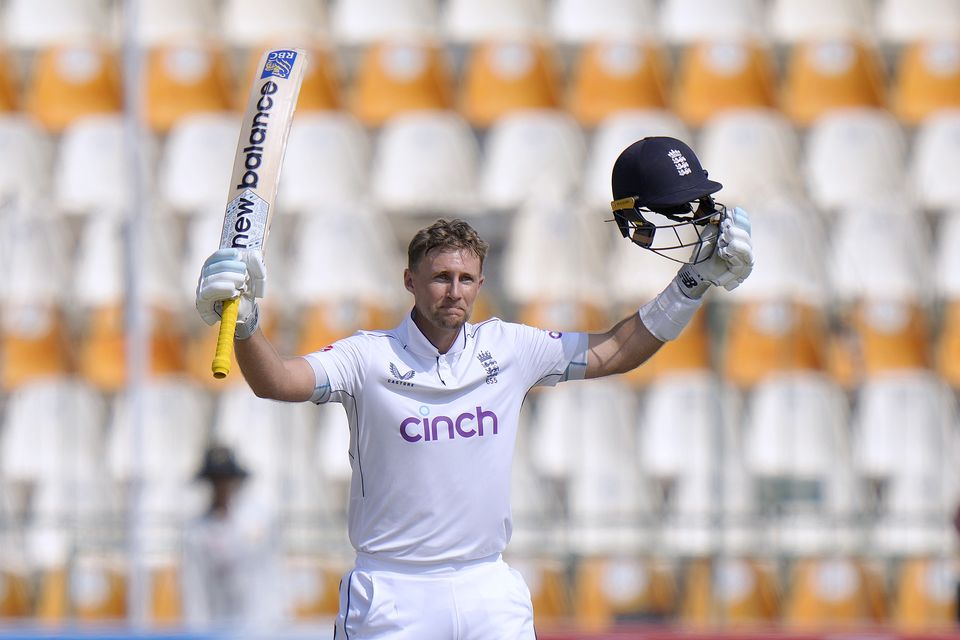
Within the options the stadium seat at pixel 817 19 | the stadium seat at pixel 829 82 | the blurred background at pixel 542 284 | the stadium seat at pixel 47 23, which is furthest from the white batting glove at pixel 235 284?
the stadium seat at pixel 47 23

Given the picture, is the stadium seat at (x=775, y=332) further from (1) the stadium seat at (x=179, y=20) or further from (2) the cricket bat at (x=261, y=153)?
(2) the cricket bat at (x=261, y=153)

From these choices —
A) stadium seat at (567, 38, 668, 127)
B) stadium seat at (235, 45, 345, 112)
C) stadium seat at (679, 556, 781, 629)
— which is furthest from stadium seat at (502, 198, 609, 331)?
stadium seat at (235, 45, 345, 112)

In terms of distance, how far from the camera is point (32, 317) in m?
8.93

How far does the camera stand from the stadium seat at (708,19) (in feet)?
34.9

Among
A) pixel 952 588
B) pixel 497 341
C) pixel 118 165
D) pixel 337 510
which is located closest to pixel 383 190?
pixel 118 165

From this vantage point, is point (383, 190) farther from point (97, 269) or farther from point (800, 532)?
point (800, 532)

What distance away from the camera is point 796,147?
32.7ft

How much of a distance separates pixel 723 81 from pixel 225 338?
737 cm

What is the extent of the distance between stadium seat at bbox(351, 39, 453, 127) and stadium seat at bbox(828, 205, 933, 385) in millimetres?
2856

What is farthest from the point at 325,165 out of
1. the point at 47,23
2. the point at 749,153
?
the point at 749,153

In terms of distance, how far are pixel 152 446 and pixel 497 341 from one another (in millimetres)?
5125

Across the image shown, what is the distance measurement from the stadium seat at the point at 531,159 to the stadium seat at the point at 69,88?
9.05 ft

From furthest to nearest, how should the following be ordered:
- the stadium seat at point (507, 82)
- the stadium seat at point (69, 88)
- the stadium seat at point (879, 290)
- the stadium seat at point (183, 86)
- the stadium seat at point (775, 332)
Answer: the stadium seat at point (69, 88), the stadium seat at point (183, 86), the stadium seat at point (507, 82), the stadium seat at point (879, 290), the stadium seat at point (775, 332)

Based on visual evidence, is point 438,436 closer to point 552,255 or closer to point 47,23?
point 552,255
